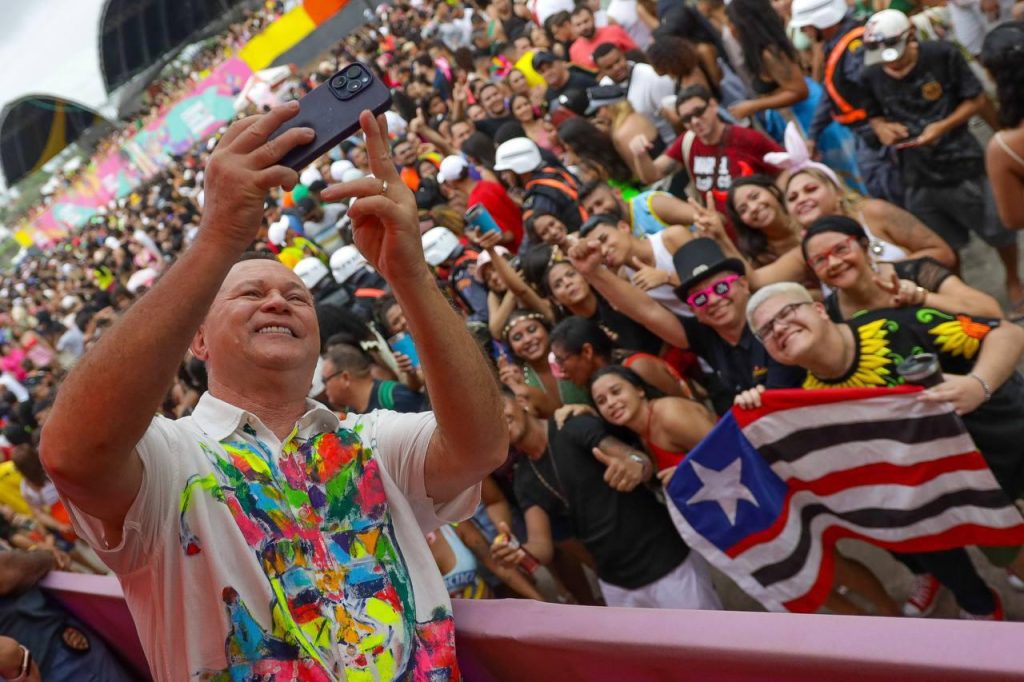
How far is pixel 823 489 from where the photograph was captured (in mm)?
3365

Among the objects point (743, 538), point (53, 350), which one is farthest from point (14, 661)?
point (53, 350)

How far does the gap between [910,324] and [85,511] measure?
2.75 metres

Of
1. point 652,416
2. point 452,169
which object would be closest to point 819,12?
point 452,169

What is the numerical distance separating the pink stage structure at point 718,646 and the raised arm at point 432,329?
0.39 metres

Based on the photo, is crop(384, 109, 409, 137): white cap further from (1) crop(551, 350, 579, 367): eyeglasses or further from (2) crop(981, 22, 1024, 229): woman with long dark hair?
(2) crop(981, 22, 1024, 229): woman with long dark hair

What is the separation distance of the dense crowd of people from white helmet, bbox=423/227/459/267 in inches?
1.2

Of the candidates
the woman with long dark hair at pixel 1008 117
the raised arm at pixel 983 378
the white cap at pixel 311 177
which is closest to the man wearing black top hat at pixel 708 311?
the raised arm at pixel 983 378

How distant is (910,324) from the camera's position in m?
3.13

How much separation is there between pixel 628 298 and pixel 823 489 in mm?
1478

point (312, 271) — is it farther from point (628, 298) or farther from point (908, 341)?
point (908, 341)

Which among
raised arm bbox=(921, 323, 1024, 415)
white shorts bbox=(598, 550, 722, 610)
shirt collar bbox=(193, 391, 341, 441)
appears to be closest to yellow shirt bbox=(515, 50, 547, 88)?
white shorts bbox=(598, 550, 722, 610)

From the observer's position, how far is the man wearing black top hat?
3934mm

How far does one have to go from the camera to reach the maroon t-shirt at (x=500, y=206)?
7.08 m

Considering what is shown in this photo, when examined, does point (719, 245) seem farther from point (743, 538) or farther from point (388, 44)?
point (388, 44)
